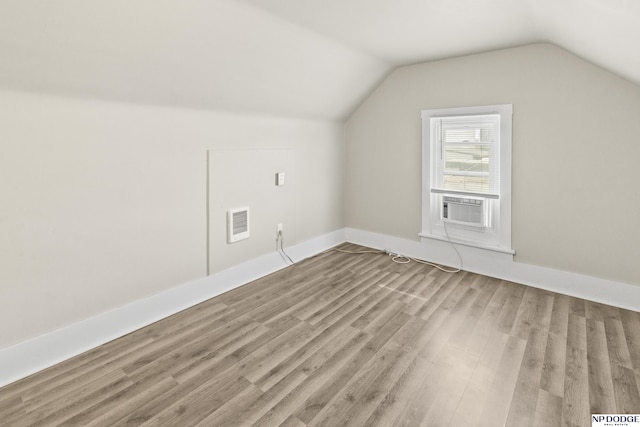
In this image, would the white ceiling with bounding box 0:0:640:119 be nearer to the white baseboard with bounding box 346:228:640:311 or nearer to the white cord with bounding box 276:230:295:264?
the white cord with bounding box 276:230:295:264

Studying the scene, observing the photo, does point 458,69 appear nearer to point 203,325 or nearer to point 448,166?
point 448,166

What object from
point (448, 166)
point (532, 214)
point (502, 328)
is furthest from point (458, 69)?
point (502, 328)

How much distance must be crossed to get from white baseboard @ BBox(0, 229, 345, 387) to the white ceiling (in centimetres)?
150

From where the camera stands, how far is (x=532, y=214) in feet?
11.1

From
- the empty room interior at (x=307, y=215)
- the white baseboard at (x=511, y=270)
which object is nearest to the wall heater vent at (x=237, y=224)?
the empty room interior at (x=307, y=215)

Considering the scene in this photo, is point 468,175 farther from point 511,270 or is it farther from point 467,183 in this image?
point 511,270

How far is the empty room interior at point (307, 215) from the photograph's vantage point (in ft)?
6.35

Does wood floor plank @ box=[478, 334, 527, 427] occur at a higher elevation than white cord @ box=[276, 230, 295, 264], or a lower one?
lower

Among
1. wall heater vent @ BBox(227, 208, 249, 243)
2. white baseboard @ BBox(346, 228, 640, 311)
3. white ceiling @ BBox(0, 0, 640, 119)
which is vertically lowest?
white baseboard @ BBox(346, 228, 640, 311)

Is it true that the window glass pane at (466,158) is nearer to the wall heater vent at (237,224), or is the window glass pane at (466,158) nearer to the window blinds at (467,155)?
the window blinds at (467,155)

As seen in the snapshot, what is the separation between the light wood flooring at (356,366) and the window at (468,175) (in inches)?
30.1

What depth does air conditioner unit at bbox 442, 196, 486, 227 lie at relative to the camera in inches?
143

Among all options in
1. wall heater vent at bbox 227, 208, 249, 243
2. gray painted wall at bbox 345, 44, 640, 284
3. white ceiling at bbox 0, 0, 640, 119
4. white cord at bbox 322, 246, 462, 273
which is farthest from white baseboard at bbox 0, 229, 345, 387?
gray painted wall at bbox 345, 44, 640, 284

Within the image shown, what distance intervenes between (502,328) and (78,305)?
300 centimetres
